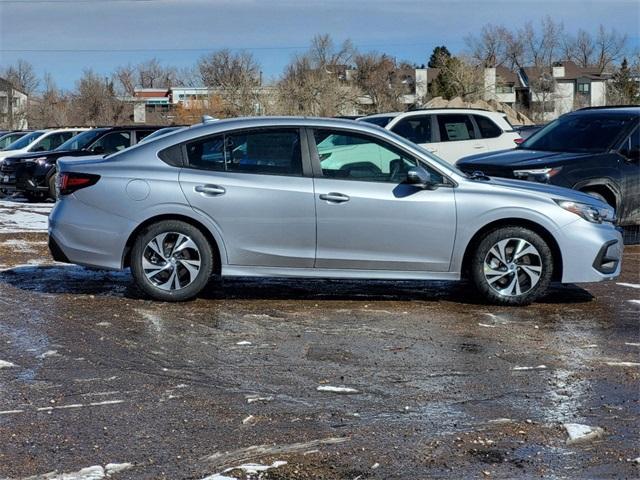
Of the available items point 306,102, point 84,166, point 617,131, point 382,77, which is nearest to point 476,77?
point 382,77

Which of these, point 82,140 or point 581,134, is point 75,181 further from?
point 82,140

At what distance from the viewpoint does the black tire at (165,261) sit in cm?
792

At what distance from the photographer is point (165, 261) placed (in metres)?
7.96

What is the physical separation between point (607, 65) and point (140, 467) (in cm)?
9397

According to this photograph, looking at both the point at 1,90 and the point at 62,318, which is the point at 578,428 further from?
the point at 1,90

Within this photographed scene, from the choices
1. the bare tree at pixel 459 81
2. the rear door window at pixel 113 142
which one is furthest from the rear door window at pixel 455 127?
the bare tree at pixel 459 81

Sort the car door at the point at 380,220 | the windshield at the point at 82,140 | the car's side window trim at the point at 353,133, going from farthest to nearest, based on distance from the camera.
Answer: the windshield at the point at 82,140
the car's side window trim at the point at 353,133
the car door at the point at 380,220

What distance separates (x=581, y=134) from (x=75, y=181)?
6970mm

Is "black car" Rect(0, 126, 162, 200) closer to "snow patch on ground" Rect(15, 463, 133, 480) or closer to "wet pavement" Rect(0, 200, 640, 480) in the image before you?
"wet pavement" Rect(0, 200, 640, 480)

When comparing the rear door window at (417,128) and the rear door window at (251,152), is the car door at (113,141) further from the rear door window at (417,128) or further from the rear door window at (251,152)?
the rear door window at (251,152)

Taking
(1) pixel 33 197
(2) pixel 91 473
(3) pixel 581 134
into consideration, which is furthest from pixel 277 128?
(1) pixel 33 197

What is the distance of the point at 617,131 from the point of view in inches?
471

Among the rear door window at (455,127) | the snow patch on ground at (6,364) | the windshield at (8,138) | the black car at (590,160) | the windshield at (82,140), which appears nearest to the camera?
the snow patch on ground at (6,364)

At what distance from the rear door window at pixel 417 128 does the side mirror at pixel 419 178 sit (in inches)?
373
